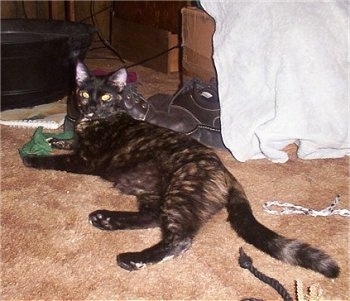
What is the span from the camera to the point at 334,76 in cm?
172

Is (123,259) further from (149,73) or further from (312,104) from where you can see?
(149,73)

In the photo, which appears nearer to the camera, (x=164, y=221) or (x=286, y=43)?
(x=164, y=221)

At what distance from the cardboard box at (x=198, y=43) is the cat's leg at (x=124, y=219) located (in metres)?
1.05

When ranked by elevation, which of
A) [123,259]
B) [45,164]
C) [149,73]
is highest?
[123,259]

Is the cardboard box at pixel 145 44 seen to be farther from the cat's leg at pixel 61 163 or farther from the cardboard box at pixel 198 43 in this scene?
the cat's leg at pixel 61 163

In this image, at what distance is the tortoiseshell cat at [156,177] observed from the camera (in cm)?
122

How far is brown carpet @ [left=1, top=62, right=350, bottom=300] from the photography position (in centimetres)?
113

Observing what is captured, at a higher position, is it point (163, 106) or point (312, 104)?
point (312, 104)

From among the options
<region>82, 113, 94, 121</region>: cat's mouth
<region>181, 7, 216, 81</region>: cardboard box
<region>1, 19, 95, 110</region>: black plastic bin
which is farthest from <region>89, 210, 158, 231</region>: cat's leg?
<region>1, 19, 95, 110</region>: black plastic bin

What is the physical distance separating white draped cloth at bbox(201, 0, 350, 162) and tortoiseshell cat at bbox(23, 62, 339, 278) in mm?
335

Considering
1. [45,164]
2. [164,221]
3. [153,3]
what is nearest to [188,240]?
[164,221]

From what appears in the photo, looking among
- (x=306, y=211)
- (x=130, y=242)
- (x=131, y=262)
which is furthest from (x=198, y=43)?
(x=131, y=262)

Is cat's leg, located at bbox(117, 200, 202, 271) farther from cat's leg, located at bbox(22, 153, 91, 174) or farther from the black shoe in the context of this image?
the black shoe

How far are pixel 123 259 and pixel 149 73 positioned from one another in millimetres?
2076
